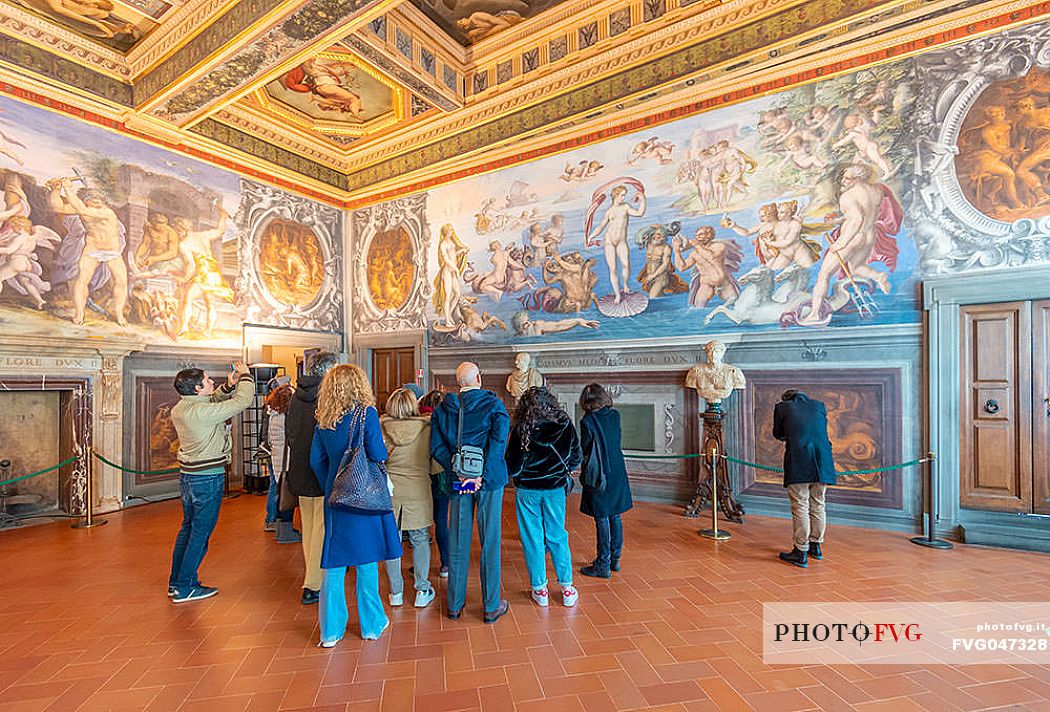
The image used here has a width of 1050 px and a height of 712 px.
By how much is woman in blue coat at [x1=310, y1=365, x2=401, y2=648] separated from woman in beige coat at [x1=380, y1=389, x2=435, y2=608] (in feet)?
1.42

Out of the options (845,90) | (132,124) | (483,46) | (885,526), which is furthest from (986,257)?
(132,124)

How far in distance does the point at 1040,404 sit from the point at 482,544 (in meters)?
5.69

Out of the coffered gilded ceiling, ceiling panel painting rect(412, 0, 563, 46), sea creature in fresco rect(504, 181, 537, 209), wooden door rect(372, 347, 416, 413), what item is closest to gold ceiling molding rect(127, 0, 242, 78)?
the coffered gilded ceiling

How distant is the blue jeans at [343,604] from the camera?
318 centimetres

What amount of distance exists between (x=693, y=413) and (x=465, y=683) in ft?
15.9

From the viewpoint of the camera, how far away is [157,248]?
7.69 metres

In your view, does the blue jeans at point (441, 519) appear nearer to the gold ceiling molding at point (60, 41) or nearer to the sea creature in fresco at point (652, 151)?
the sea creature in fresco at point (652, 151)

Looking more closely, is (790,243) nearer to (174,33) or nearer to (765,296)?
(765,296)

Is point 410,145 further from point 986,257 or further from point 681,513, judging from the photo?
point 986,257

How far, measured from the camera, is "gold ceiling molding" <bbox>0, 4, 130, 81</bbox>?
6.29 metres

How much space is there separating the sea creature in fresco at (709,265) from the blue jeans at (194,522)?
19.0 feet

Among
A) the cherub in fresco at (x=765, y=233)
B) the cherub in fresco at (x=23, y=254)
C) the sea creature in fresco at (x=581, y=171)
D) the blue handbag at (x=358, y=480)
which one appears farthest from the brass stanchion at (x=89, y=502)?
the cherub in fresco at (x=765, y=233)

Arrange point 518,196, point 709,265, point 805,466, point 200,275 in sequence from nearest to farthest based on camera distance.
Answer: point 805,466 → point 709,265 → point 200,275 → point 518,196

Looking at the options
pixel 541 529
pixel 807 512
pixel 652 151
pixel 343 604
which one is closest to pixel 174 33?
pixel 652 151
